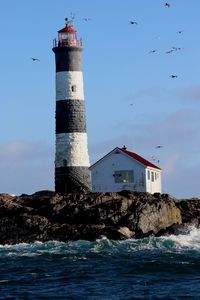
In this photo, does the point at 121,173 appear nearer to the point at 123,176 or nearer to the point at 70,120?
the point at 123,176

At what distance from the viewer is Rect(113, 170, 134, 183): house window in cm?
4400

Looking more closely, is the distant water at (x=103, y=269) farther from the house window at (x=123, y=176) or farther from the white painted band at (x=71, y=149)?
the house window at (x=123, y=176)

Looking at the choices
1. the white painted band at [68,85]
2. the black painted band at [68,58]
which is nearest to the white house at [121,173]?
the white painted band at [68,85]

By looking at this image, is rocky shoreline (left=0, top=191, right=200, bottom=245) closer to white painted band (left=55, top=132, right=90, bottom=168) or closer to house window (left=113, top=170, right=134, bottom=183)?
white painted band (left=55, top=132, right=90, bottom=168)

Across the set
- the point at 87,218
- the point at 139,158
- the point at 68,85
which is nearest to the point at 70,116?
the point at 68,85

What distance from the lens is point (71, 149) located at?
36.8m

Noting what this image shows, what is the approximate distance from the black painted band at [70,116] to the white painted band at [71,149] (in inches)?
11.9

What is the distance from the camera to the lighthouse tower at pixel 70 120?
36.8 metres

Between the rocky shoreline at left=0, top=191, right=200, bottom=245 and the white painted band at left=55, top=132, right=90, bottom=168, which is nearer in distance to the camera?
the rocky shoreline at left=0, top=191, right=200, bottom=245

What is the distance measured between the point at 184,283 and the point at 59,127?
19.6 metres

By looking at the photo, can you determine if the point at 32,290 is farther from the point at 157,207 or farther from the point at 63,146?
the point at 63,146

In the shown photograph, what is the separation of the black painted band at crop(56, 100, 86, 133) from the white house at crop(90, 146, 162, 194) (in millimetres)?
7721

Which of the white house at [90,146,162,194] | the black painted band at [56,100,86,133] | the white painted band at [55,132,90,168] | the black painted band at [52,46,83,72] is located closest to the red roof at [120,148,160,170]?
the white house at [90,146,162,194]

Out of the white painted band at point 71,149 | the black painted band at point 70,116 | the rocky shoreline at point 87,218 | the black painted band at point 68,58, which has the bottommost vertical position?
the rocky shoreline at point 87,218
